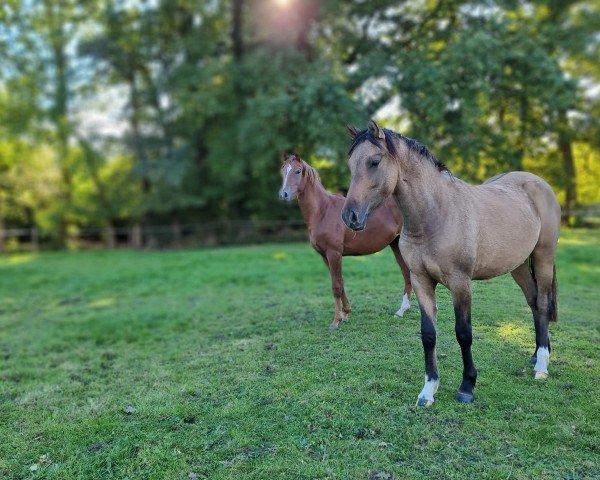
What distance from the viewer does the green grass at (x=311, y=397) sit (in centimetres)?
311

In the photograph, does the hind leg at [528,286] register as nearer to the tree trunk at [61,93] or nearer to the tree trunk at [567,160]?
the tree trunk at [567,160]

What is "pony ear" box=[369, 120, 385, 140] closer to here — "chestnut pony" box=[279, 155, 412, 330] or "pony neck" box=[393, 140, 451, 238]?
"pony neck" box=[393, 140, 451, 238]

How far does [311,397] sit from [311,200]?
263cm

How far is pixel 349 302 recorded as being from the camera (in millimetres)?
5582

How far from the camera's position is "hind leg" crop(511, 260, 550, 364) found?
4098 mm

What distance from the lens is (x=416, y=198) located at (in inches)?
136

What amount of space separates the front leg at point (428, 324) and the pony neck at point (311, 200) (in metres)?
2.34

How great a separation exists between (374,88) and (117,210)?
1332 centimetres

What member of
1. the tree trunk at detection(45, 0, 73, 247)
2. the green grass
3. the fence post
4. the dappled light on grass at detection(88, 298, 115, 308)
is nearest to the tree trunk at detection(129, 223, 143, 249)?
the tree trunk at detection(45, 0, 73, 247)

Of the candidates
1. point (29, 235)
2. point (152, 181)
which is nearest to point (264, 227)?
point (152, 181)

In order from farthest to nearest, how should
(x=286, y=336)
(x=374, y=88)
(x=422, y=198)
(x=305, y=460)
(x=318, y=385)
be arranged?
1. (x=374, y=88)
2. (x=286, y=336)
3. (x=318, y=385)
4. (x=422, y=198)
5. (x=305, y=460)

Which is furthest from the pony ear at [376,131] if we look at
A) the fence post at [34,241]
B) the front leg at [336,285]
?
the fence post at [34,241]

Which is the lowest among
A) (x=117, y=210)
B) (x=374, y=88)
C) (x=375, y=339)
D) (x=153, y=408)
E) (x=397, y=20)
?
(x=153, y=408)

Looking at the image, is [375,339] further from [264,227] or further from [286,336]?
[264,227]
